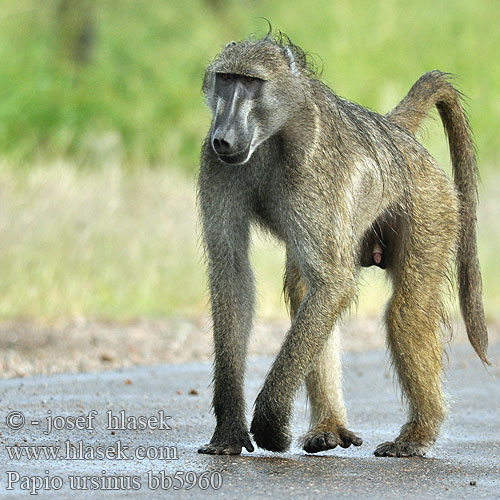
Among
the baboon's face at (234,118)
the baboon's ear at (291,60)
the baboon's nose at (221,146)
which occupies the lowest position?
the baboon's nose at (221,146)

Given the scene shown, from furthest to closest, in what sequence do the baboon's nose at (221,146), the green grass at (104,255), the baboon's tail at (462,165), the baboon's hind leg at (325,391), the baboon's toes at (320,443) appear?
the green grass at (104,255) < the baboon's tail at (462,165) < the baboon's hind leg at (325,391) < the baboon's toes at (320,443) < the baboon's nose at (221,146)

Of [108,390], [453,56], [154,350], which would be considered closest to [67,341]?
[154,350]

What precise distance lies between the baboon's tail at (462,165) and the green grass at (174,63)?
9.16 meters

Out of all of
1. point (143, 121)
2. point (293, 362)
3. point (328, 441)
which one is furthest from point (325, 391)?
point (143, 121)

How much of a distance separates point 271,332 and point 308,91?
5215mm

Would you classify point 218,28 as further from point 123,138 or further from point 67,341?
point 67,341

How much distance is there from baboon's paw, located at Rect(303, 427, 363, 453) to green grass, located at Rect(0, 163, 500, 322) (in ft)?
14.7

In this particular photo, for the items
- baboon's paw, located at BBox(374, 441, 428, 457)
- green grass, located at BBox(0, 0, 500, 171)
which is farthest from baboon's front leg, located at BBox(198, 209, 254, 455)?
green grass, located at BBox(0, 0, 500, 171)

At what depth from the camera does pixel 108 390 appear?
7.18 m

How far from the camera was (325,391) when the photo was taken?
596 centimetres

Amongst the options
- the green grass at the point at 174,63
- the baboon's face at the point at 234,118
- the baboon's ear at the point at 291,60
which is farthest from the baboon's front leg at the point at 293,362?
the green grass at the point at 174,63

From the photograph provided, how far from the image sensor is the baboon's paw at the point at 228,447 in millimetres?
5363

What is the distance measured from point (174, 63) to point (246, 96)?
16.0 m

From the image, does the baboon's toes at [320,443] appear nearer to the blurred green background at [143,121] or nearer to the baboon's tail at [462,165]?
the baboon's tail at [462,165]
